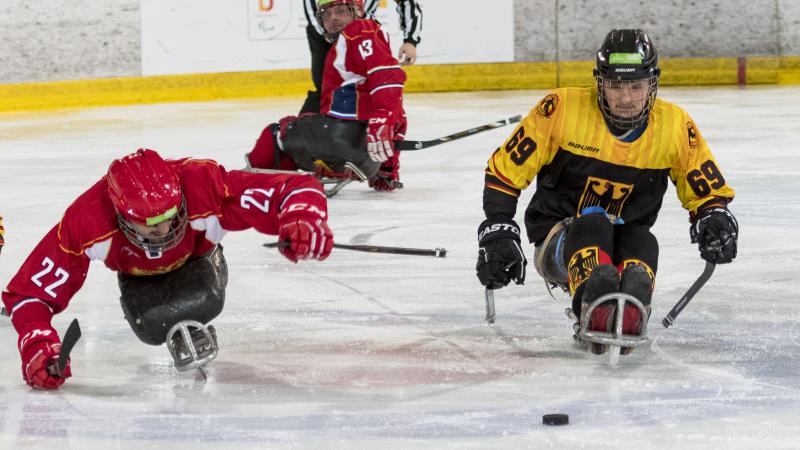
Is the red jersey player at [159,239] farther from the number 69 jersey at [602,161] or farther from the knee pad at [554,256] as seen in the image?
the knee pad at [554,256]

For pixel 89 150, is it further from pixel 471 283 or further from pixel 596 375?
pixel 596 375

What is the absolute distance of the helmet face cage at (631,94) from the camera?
325cm

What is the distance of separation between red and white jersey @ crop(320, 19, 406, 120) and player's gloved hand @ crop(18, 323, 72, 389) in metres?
2.78

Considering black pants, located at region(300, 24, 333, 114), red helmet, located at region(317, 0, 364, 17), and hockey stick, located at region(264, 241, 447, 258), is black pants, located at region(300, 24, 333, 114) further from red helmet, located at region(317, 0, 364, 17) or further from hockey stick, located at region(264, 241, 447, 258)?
hockey stick, located at region(264, 241, 447, 258)

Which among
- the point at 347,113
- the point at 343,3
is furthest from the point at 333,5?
the point at 347,113

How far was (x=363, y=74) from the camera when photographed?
5.73 m

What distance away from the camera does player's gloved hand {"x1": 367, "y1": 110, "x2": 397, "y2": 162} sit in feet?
18.5

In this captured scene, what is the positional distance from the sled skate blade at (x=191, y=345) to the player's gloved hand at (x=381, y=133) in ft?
8.26

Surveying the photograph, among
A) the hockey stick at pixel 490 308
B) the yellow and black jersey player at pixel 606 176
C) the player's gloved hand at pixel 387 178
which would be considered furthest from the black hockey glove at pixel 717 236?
the player's gloved hand at pixel 387 178

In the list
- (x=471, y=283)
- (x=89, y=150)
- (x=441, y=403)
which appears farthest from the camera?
(x=89, y=150)

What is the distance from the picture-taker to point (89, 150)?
768 cm

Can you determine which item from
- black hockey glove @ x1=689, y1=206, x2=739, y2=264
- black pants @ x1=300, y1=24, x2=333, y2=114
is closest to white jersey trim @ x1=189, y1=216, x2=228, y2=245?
black hockey glove @ x1=689, y1=206, x2=739, y2=264

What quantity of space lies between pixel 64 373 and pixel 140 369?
0.23m

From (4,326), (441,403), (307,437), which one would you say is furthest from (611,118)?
(4,326)
